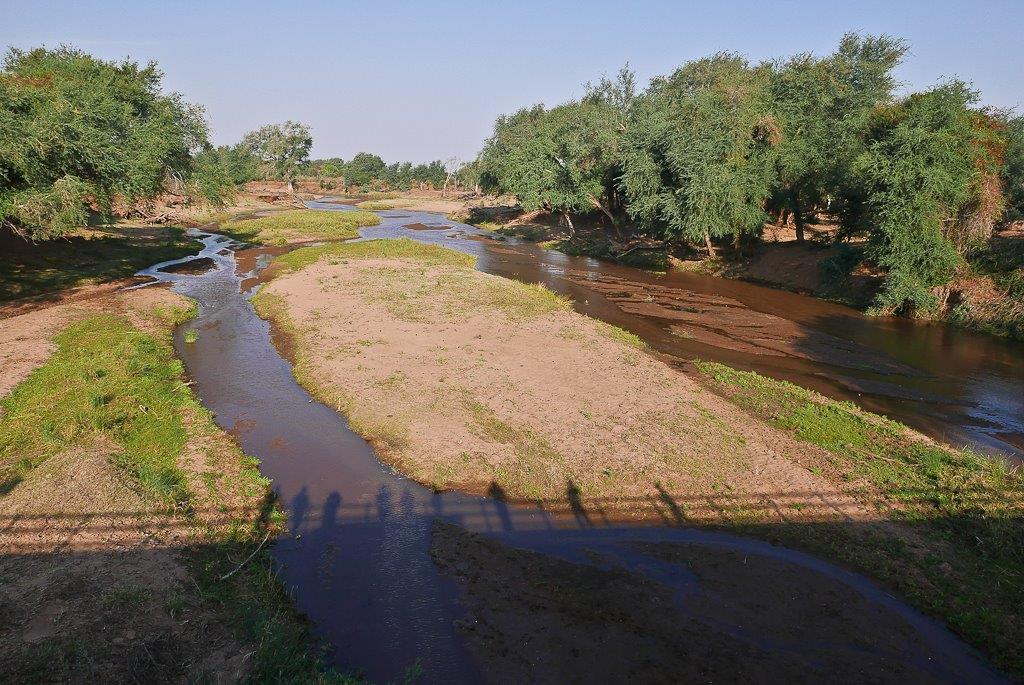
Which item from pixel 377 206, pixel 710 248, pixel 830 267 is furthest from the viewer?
pixel 377 206

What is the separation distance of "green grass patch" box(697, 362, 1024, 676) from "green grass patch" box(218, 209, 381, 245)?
177ft

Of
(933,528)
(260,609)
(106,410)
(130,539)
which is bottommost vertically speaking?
(260,609)

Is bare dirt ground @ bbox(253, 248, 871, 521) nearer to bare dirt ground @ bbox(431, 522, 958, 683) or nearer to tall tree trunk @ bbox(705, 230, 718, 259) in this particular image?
bare dirt ground @ bbox(431, 522, 958, 683)

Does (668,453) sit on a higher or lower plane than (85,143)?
lower

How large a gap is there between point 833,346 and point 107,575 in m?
28.0

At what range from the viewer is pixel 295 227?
68250 millimetres

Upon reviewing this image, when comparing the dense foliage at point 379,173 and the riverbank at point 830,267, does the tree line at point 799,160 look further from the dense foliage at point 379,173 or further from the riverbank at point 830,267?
the dense foliage at point 379,173

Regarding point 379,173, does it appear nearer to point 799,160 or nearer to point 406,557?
point 799,160

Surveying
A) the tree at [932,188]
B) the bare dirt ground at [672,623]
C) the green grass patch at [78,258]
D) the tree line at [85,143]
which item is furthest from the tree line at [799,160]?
the green grass patch at [78,258]

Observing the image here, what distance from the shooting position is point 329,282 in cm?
3622

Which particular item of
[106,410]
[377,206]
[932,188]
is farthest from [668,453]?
[377,206]

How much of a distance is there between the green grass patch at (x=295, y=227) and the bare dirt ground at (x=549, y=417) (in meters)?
35.0

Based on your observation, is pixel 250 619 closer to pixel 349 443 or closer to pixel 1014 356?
pixel 349 443

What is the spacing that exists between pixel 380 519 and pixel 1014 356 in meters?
28.6
